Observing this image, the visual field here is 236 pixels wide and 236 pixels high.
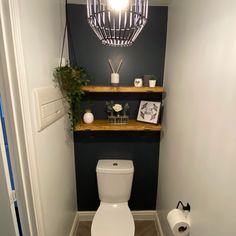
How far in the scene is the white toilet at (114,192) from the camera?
1.58 m

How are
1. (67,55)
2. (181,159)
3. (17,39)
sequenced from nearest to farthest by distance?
(17,39)
(181,159)
(67,55)

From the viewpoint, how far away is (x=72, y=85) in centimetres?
141

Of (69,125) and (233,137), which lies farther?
(69,125)

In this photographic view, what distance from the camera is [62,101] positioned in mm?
1430

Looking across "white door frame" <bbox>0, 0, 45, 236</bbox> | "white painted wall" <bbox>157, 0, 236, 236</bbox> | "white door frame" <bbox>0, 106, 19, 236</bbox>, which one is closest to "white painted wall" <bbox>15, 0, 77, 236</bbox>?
"white door frame" <bbox>0, 0, 45, 236</bbox>

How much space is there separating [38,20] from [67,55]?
0.59m

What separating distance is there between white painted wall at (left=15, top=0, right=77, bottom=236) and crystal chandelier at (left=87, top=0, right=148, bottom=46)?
1.30 ft

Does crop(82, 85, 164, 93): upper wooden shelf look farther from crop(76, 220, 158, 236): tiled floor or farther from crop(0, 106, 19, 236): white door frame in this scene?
crop(76, 220, 158, 236): tiled floor

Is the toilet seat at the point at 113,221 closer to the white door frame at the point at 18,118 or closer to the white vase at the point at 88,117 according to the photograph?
the white door frame at the point at 18,118

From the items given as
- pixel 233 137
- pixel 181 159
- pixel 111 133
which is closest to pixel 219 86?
pixel 233 137

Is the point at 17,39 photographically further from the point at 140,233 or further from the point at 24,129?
the point at 140,233

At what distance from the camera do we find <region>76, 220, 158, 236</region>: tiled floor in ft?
6.31

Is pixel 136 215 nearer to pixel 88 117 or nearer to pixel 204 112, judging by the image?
pixel 88 117

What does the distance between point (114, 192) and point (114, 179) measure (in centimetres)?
15
